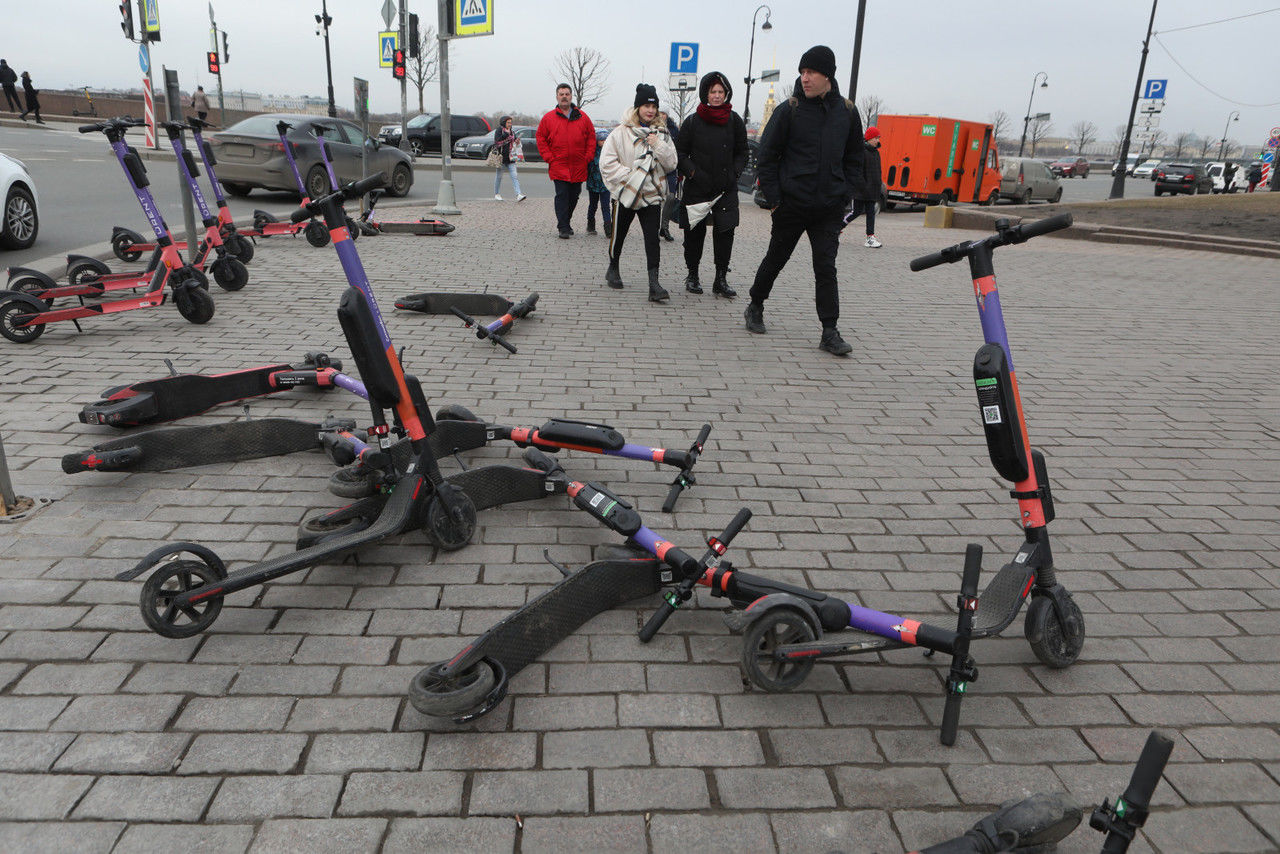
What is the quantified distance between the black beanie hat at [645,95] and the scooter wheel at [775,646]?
6.70 m

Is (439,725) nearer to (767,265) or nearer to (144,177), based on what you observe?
(767,265)

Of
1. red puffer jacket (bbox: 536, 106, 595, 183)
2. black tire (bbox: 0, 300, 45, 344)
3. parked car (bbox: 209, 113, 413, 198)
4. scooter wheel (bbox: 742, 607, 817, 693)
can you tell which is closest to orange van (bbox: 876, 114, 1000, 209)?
red puffer jacket (bbox: 536, 106, 595, 183)

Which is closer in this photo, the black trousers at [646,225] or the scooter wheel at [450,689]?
the scooter wheel at [450,689]

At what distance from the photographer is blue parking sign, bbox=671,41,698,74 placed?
58.1ft

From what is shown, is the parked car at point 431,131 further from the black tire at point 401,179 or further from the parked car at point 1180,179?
the parked car at point 1180,179

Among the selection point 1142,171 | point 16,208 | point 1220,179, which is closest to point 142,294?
point 16,208

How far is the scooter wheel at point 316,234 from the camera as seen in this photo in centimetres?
1012

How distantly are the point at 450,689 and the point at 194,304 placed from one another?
5259 mm

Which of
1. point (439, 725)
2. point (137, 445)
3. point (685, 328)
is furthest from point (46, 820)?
point (685, 328)

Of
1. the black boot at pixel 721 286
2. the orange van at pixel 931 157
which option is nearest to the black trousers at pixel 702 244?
the black boot at pixel 721 286

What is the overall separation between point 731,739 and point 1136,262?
13.0 meters

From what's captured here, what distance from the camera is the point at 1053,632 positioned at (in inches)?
104

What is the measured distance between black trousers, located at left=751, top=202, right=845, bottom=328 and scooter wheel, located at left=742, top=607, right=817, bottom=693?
168 inches

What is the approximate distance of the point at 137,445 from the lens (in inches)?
147
